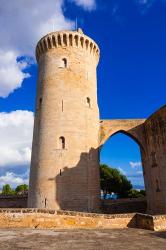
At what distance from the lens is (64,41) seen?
21.8 metres

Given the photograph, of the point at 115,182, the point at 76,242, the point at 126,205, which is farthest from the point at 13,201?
the point at 76,242

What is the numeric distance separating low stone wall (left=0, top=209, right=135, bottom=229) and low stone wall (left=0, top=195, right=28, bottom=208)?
1697cm

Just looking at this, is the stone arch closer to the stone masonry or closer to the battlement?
the stone masonry

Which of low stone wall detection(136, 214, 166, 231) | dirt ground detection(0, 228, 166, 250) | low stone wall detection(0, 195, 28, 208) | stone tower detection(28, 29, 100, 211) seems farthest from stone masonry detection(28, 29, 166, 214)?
low stone wall detection(0, 195, 28, 208)

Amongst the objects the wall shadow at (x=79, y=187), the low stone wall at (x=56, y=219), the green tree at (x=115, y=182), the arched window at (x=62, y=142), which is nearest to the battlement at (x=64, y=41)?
the arched window at (x=62, y=142)

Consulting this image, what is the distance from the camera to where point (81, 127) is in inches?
770

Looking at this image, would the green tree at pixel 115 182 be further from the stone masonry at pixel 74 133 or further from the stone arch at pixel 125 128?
the stone arch at pixel 125 128

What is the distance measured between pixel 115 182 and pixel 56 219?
3066 centimetres

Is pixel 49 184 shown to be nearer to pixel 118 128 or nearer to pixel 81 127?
pixel 81 127

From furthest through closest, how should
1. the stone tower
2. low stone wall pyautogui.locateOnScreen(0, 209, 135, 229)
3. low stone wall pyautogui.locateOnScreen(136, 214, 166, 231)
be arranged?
1. the stone tower
2. low stone wall pyautogui.locateOnScreen(136, 214, 166, 231)
3. low stone wall pyautogui.locateOnScreen(0, 209, 135, 229)

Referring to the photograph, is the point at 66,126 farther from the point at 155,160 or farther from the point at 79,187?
the point at 155,160

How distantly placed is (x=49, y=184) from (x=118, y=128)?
337 inches

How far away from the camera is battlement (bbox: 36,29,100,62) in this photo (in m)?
21.8

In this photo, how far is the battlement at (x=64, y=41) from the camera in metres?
21.8
